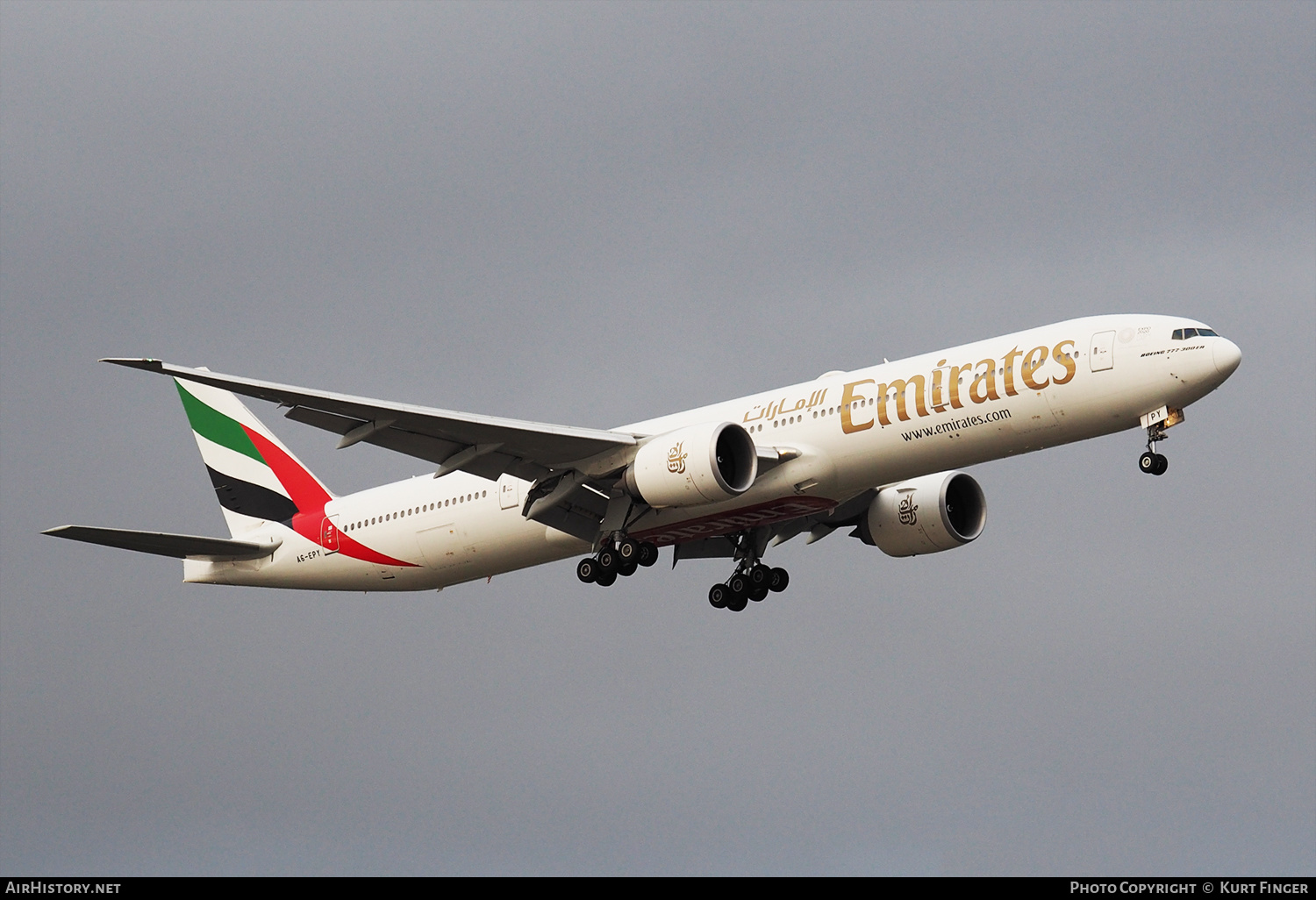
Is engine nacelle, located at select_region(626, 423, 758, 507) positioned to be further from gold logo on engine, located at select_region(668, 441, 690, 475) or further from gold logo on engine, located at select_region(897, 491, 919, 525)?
gold logo on engine, located at select_region(897, 491, 919, 525)

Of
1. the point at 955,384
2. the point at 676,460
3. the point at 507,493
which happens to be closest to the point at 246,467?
the point at 507,493

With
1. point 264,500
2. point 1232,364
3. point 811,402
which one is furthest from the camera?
point 264,500

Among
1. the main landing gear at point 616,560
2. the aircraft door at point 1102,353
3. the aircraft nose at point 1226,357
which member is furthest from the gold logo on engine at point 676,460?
the aircraft nose at point 1226,357

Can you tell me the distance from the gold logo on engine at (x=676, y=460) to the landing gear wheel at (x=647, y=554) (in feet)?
10.1

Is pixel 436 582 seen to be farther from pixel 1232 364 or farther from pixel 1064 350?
pixel 1232 364

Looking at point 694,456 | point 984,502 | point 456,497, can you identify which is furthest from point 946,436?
point 456,497

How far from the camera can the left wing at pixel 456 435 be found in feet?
123

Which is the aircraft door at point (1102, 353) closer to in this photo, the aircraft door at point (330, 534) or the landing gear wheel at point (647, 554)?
the landing gear wheel at point (647, 554)

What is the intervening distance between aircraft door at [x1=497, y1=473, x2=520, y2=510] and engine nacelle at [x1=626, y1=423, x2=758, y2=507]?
4606 mm

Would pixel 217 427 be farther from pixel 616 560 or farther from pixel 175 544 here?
pixel 616 560

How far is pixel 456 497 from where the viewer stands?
146 feet

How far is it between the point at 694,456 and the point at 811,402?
10.4 feet

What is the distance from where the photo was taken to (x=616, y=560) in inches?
1628

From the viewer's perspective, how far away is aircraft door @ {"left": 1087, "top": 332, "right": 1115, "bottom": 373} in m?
37.0
